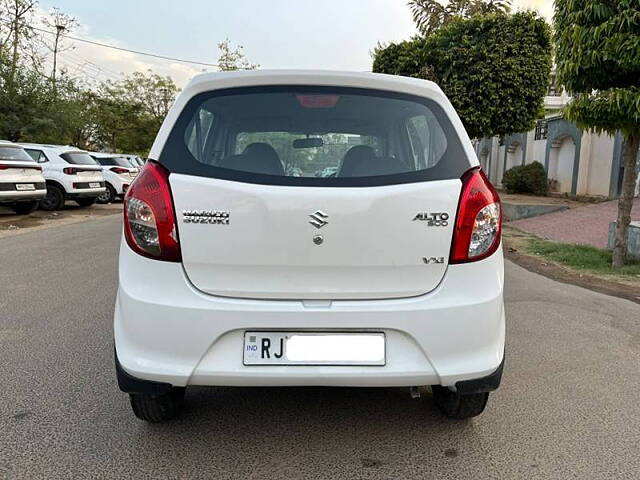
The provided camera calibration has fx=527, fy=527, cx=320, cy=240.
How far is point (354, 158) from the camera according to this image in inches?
91.4

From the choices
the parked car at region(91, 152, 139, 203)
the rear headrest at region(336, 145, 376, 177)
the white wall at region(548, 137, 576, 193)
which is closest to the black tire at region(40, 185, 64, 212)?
the parked car at region(91, 152, 139, 203)

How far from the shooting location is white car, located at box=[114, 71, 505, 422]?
208 centimetres

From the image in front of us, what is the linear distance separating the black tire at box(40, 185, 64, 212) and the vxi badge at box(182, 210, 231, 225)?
13037 mm

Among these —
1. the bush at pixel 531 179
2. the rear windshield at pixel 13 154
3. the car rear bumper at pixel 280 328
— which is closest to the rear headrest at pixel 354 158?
the car rear bumper at pixel 280 328

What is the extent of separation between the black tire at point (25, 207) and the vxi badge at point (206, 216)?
482 inches

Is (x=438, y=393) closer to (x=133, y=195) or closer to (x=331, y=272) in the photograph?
(x=331, y=272)

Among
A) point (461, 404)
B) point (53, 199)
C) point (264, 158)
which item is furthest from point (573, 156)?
point (264, 158)

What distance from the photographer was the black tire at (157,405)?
2.46 metres

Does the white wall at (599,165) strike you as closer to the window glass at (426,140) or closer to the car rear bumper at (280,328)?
the window glass at (426,140)

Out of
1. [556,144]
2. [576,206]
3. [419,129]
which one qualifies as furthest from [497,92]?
[419,129]

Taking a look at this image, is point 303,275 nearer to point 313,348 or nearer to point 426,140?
point 313,348

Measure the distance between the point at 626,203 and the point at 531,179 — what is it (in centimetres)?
1180

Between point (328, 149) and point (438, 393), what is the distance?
1411 millimetres

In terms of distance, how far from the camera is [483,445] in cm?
248
